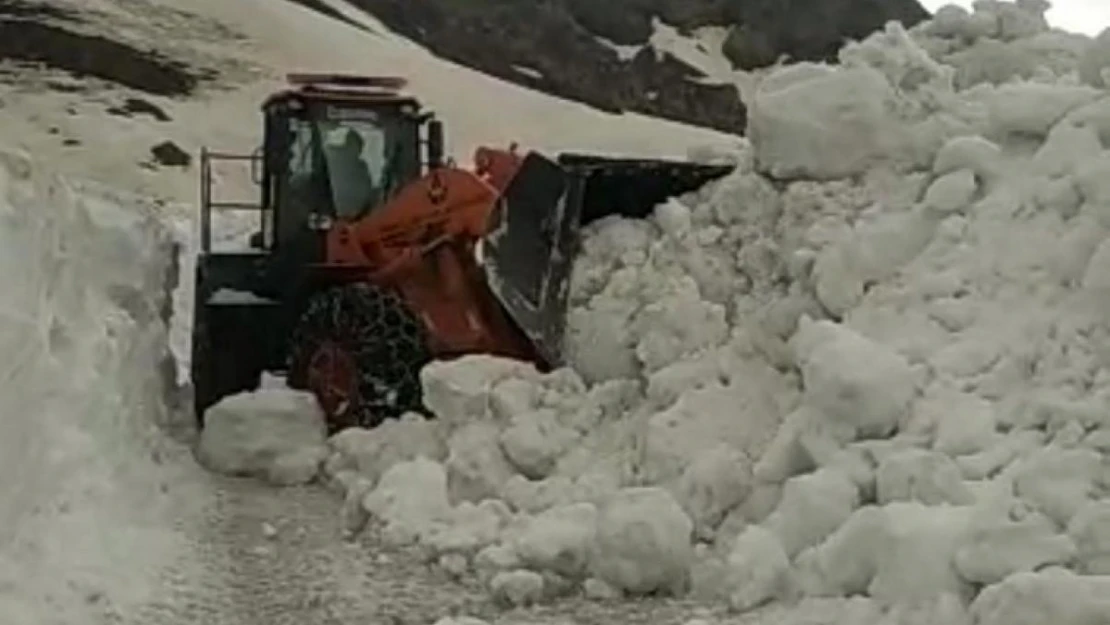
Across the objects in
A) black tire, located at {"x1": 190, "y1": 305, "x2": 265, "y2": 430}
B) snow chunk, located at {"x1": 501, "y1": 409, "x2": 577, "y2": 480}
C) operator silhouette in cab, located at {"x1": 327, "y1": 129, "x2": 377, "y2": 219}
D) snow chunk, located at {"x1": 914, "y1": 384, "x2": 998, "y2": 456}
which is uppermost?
snow chunk, located at {"x1": 914, "y1": 384, "x2": 998, "y2": 456}

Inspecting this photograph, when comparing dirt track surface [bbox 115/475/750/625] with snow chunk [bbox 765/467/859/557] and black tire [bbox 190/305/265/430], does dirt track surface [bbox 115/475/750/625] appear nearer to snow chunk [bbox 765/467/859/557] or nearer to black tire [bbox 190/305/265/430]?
snow chunk [bbox 765/467/859/557]

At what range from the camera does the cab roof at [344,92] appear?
9961 mm

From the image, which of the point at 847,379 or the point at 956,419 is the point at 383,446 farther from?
the point at 956,419

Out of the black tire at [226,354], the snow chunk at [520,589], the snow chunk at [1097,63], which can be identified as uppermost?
the snow chunk at [1097,63]

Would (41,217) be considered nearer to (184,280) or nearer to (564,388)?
(564,388)

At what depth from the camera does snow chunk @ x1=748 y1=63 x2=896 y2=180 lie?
25.8 ft

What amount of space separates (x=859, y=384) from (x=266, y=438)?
135 inches

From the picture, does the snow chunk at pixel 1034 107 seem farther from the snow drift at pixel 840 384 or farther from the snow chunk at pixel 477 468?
the snow chunk at pixel 477 468

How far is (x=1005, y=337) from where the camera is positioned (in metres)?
6.38

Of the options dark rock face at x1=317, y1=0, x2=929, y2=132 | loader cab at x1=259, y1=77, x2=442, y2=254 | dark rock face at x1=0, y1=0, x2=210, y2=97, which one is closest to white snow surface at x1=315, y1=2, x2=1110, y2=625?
loader cab at x1=259, y1=77, x2=442, y2=254

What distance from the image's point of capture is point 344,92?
10.2 metres

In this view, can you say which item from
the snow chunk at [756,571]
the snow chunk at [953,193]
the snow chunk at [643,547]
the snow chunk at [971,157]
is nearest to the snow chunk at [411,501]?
the snow chunk at [643,547]

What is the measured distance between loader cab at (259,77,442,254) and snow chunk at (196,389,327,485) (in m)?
1.38

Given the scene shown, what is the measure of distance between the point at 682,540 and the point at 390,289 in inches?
132
